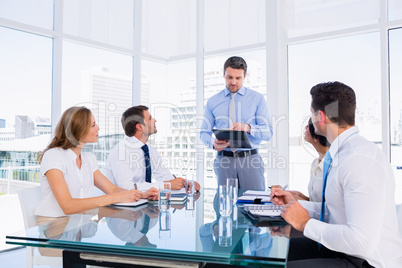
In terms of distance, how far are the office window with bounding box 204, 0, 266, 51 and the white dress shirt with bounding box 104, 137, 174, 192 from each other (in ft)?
7.49

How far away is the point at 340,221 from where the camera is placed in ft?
4.68

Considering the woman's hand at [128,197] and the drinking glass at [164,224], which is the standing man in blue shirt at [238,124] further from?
the drinking glass at [164,224]

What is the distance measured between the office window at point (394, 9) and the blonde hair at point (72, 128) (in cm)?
331

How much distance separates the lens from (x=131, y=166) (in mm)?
2674

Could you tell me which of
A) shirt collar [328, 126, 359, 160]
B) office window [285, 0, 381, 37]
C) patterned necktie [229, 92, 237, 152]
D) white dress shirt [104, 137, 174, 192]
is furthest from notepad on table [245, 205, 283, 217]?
office window [285, 0, 381, 37]

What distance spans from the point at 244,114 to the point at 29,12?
8.43 feet

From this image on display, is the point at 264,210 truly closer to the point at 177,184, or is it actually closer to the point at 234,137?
the point at 177,184

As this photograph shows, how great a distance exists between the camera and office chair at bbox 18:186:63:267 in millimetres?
1930

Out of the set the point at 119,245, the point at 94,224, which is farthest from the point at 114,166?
the point at 119,245

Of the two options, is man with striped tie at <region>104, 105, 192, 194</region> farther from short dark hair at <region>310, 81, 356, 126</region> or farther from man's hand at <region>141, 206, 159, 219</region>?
short dark hair at <region>310, 81, 356, 126</region>

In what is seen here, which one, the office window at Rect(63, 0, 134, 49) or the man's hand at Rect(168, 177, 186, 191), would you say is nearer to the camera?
the man's hand at Rect(168, 177, 186, 191)

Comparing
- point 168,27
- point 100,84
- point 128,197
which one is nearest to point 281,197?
point 128,197

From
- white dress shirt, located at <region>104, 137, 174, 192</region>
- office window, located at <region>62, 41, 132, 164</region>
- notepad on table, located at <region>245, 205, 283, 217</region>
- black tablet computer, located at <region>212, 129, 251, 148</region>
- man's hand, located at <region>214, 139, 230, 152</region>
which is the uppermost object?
office window, located at <region>62, 41, 132, 164</region>

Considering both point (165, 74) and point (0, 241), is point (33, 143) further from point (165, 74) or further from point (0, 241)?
point (165, 74)
